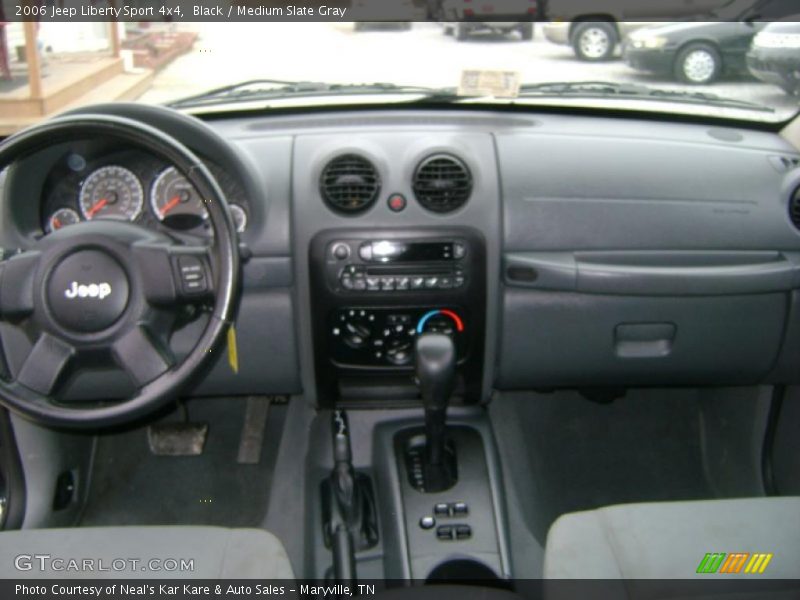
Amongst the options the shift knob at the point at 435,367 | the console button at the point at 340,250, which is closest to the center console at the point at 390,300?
the console button at the point at 340,250

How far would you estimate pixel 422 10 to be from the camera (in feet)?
7.07

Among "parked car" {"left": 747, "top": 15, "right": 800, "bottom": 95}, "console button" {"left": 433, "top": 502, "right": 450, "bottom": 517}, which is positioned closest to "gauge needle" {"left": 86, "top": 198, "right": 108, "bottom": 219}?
"console button" {"left": 433, "top": 502, "right": 450, "bottom": 517}

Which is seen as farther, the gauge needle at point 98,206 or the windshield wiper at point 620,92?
the windshield wiper at point 620,92

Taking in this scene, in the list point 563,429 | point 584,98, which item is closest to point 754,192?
point 584,98

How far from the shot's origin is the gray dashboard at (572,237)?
232 cm

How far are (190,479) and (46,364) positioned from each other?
3.99ft

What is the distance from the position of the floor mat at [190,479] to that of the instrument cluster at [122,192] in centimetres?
114

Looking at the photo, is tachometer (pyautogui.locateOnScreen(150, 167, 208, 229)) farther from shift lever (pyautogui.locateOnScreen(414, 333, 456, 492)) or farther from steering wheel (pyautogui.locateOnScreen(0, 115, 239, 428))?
shift lever (pyautogui.locateOnScreen(414, 333, 456, 492))

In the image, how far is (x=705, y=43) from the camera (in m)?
2.44

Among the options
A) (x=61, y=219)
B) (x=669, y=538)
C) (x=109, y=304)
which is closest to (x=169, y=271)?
(x=109, y=304)

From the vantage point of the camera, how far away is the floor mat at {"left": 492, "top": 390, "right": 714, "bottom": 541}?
9.46 feet

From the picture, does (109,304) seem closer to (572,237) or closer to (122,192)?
(122,192)

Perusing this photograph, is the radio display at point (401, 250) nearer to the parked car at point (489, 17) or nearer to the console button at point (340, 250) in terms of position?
the console button at point (340, 250)

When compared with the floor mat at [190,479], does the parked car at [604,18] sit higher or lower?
higher
